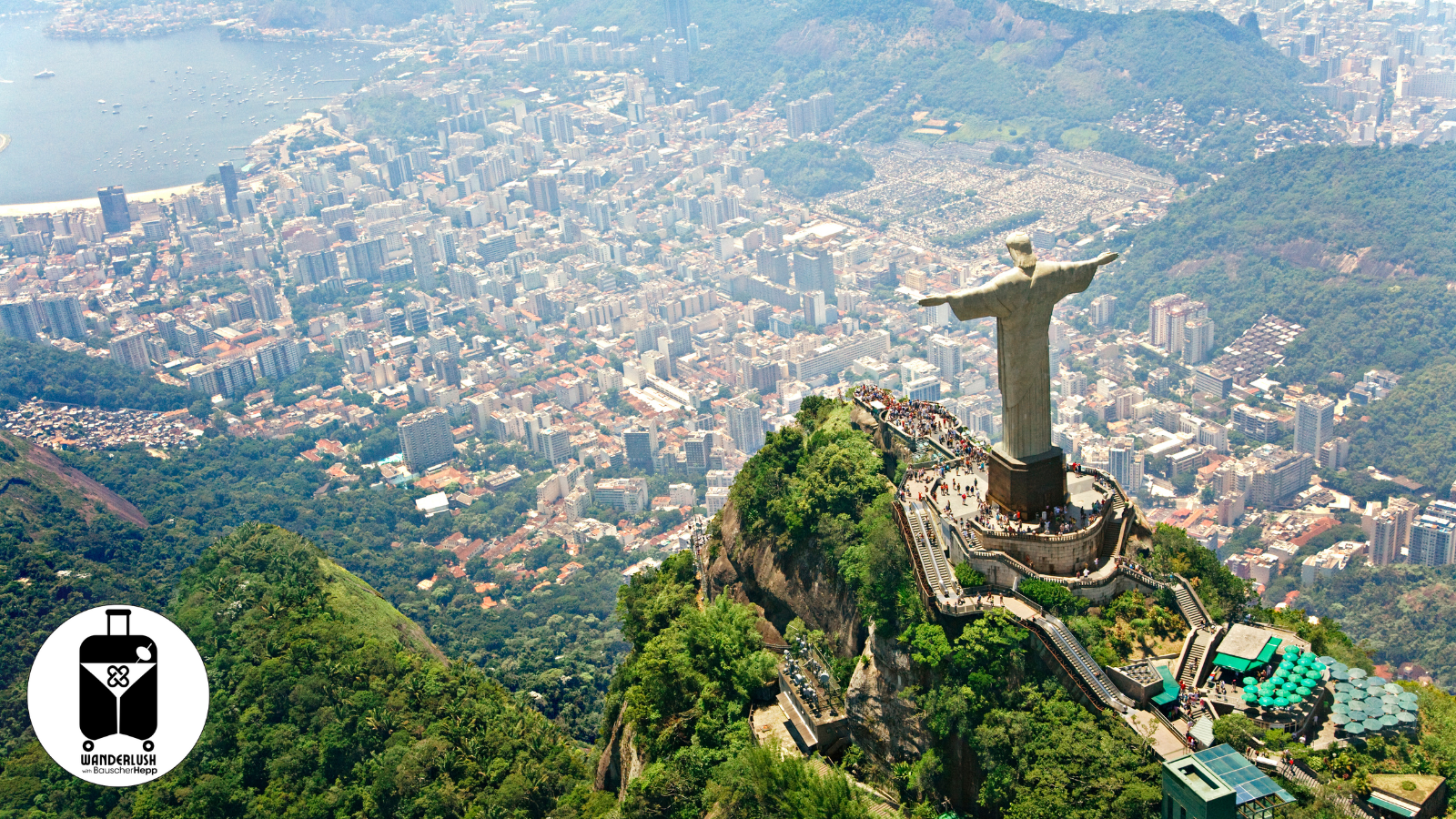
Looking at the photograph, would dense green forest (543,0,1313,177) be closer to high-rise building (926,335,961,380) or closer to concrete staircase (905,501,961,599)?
high-rise building (926,335,961,380)

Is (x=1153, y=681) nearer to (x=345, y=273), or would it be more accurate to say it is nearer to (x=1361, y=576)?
(x=1361, y=576)

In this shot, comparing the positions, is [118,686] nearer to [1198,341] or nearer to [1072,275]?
[1072,275]

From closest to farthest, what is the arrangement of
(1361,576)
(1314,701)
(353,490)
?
1. (1314,701)
2. (1361,576)
3. (353,490)

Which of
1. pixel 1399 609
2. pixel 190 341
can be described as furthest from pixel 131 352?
pixel 1399 609

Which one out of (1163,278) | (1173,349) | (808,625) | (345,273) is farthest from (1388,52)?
(808,625)

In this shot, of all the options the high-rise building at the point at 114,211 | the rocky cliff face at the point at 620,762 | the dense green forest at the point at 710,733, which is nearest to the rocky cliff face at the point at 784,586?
the dense green forest at the point at 710,733

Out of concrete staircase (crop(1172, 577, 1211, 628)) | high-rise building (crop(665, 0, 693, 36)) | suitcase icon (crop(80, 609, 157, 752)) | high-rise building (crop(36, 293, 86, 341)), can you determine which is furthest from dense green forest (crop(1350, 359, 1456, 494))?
high-rise building (crop(665, 0, 693, 36))
